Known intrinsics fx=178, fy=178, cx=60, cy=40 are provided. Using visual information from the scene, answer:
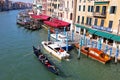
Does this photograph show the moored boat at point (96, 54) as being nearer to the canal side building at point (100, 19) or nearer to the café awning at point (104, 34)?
the canal side building at point (100, 19)

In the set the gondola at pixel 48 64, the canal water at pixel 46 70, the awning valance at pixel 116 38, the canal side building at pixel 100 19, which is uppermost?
the canal side building at pixel 100 19

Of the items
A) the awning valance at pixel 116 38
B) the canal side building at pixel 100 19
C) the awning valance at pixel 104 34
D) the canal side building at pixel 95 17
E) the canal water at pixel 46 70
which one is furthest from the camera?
the awning valance at pixel 104 34

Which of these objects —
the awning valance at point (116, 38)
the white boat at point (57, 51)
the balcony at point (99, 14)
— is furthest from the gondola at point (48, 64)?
the balcony at point (99, 14)

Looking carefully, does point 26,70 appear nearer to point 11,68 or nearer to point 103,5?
point 11,68

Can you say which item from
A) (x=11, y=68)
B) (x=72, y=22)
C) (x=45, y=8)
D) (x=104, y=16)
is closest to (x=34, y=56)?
(x=11, y=68)

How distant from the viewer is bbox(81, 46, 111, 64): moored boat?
31.6m

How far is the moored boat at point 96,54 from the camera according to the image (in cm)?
3163

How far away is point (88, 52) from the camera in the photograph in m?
34.7

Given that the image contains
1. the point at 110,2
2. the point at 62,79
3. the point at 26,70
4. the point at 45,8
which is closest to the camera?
the point at 62,79

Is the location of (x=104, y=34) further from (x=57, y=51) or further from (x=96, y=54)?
(x=57, y=51)

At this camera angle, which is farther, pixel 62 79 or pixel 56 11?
pixel 56 11

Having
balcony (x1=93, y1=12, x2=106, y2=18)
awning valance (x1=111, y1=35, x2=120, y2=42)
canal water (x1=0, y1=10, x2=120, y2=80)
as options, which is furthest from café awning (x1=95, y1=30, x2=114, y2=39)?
canal water (x1=0, y1=10, x2=120, y2=80)

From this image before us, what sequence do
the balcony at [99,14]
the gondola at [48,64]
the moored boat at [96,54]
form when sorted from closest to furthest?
1. the gondola at [48,64]
2. the moored boat at [96,54]
3. the balcony at [99,14]

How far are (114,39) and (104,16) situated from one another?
634cm
